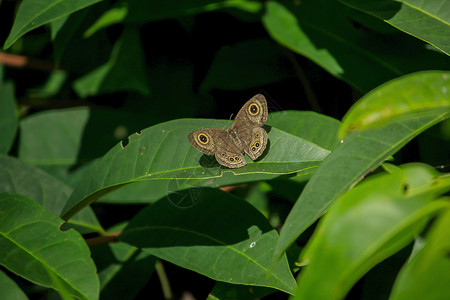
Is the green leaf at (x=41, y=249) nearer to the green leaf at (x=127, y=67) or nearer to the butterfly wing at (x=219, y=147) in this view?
the butterfly wing at (x=219, y=147)

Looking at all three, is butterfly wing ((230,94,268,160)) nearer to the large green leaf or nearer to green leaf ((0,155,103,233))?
the large green leaf

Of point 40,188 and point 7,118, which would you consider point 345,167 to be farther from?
point 7,118

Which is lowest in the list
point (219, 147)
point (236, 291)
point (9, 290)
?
point (236, 291)

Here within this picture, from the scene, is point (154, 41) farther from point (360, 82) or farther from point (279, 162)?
point (279, 162)

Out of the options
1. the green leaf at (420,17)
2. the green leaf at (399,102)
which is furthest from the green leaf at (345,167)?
the green leaf at (420,17)

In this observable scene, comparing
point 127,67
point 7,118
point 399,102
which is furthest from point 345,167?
point 7,118

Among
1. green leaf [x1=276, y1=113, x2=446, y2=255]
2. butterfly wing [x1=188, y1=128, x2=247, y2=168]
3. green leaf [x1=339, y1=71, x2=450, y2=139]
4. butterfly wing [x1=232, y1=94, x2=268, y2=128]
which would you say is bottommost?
butterfly wing [x1=188, y1=128, x2=247, y2=168]

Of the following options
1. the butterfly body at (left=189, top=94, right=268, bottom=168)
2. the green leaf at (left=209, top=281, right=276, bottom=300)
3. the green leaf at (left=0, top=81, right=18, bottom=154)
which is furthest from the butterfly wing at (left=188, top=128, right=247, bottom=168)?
the green leaf at (left=0, top=81, right=18, bottom=154)
